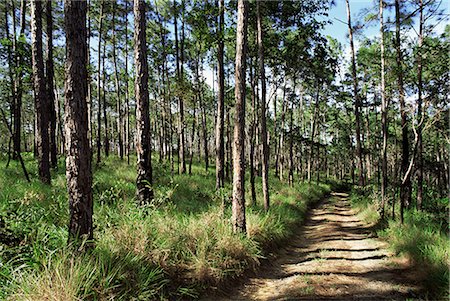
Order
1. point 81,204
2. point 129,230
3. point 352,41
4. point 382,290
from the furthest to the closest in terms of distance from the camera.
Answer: point 352,41 < point 382,290 < point 129,230 < point 81,204

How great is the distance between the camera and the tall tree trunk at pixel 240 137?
21.1 ft

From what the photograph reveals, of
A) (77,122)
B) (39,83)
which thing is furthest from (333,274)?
(39,83)

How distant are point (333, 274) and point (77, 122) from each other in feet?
17.6

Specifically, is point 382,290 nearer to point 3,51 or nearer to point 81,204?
point 81,204

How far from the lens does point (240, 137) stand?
663cm

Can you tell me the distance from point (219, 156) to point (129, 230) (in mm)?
7579

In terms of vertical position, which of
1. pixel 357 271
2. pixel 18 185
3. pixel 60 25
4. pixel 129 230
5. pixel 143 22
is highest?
pixel 60 25

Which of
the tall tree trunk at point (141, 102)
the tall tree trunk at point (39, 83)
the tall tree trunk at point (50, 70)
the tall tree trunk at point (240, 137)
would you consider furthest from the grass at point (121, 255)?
the tall tree trunk at point (50, 70)

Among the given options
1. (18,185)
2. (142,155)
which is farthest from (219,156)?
(18,185)

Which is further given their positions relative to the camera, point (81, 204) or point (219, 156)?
point (219, 156)

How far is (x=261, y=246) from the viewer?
673 centimetres

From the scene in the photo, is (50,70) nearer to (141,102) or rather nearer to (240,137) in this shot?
(141,102)

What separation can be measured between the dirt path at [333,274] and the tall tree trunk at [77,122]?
2.67 m

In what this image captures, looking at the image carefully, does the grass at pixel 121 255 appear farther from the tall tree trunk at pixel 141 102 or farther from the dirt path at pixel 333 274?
the tall tree trunk at pixel 141 102
